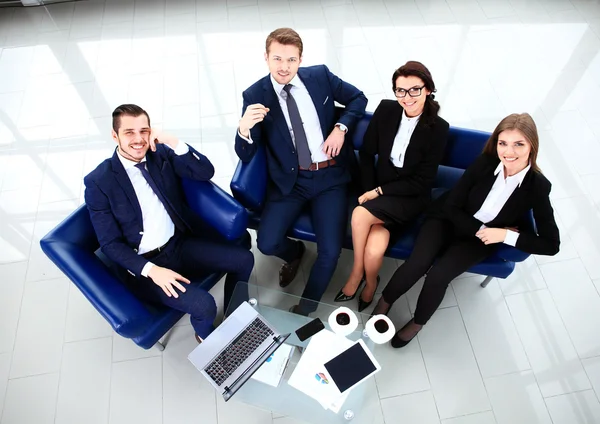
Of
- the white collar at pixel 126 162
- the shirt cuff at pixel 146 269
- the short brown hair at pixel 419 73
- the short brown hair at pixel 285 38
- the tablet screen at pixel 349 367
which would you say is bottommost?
the tablet screen at pixel 349 367

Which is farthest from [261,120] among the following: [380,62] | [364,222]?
[380,62]

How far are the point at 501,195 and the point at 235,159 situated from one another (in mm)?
1967

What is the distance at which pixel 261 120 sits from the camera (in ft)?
7.63

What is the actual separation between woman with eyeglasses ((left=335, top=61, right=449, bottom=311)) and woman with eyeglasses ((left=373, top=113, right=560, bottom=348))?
5.7 inches

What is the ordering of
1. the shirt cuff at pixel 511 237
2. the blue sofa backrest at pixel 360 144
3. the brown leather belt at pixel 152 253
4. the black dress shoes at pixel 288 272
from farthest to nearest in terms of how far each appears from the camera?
the black dress shoes at pixel 288 272 → the blue sofa backrest at pixel 360 144 → the brown leather belt at pixel 152 253 → the shirt cuff at pixel 511 237

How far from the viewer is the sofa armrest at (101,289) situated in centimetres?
201

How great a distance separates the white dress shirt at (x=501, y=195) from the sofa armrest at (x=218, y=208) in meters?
1.24

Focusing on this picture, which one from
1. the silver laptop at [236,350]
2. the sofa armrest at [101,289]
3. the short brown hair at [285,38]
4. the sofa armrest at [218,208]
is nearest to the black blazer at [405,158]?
the short brown hair at [285,38]

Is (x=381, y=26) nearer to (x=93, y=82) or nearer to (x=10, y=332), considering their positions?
(x=93, y=82)

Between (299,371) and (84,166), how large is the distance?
240cm

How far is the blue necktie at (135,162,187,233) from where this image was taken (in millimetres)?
2189

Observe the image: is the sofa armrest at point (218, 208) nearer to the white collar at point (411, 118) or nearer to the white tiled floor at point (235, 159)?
the white tiled floor at point (235, 159)

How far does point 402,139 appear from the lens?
2426 millimetres

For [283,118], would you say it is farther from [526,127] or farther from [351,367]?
[351,367]
